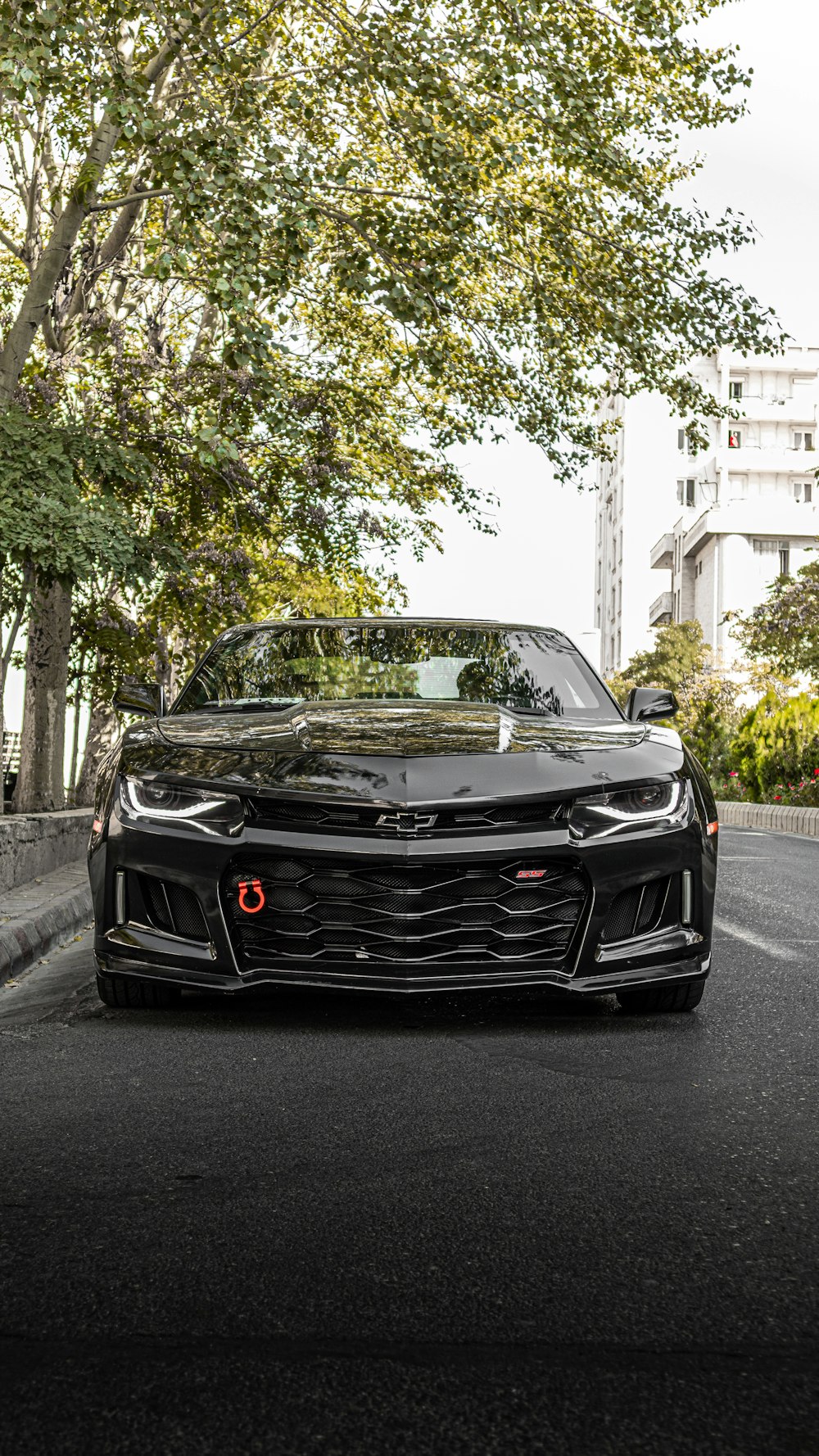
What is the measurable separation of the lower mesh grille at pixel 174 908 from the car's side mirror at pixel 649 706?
196 cm

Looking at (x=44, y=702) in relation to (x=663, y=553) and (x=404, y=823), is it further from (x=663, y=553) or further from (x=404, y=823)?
(x=663, y=553)

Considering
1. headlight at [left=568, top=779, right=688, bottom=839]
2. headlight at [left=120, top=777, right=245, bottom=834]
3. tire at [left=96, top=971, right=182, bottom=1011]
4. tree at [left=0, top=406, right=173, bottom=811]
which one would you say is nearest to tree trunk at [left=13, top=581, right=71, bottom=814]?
tree at [left=0, top=406, right=173, bottom=811]

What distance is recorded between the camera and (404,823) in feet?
16.1

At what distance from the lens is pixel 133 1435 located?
2072 millimetres

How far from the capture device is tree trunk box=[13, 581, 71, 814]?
14.0m

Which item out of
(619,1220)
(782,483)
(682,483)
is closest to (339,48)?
(619,1220)

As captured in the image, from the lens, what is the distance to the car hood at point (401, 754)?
4949 mm

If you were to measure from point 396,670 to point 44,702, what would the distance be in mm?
8387

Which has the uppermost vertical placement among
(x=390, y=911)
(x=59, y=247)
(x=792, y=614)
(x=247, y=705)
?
(x=59, y=247)

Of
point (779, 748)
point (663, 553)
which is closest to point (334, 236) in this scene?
point (779, 748)

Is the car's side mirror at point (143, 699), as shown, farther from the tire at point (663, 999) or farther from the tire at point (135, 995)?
the tire at point (663, 999)

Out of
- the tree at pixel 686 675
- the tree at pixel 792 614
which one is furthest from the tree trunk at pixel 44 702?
the tree at pixel 686 675

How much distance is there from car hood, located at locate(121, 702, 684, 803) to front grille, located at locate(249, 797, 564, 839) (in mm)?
40

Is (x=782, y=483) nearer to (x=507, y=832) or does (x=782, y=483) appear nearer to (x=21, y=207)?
(x=21, y=207)
